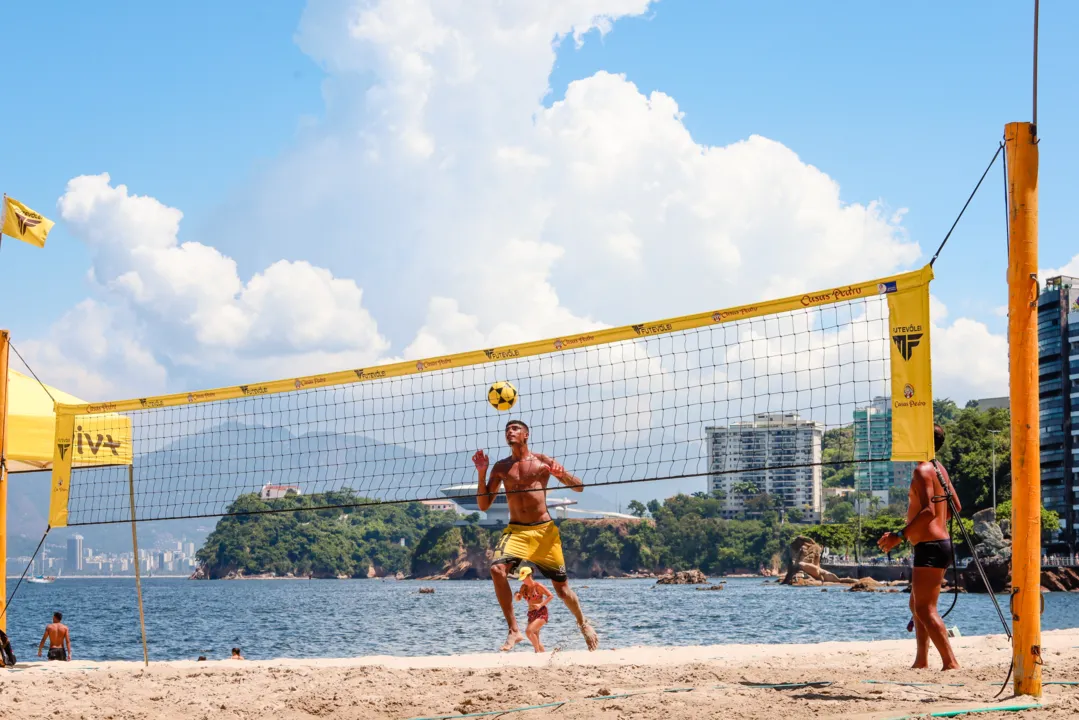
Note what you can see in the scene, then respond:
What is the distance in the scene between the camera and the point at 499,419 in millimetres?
9078

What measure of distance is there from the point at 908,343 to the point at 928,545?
4.68 ft

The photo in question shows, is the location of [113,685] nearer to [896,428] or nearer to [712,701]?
[712,701]

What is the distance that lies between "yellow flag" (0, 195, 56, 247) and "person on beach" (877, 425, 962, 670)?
24.7 feet

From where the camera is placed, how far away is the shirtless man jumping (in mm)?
8461

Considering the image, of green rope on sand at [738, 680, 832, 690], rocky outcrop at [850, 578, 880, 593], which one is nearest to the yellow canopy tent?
green rope on sand at [738, 680, 832, 690]

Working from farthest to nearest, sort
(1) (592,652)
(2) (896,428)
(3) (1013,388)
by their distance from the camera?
(1) (592,652) → (2) (896,428) → (3) (1013,388)

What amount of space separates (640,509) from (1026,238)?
488ft

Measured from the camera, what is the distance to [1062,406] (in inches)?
3243

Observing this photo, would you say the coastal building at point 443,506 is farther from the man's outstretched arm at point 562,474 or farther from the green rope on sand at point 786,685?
the green rope on sand at point 786,685

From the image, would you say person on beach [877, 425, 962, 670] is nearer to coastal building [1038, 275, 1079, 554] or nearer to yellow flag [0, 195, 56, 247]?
yellow flag [0, 195, 56, 247]

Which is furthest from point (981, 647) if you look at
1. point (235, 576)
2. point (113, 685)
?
point (235, 576)

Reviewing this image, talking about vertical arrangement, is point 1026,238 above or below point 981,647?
above

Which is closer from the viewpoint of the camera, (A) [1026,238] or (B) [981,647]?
(A) [1026,238]

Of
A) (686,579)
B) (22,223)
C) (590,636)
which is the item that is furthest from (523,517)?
(686,579)
